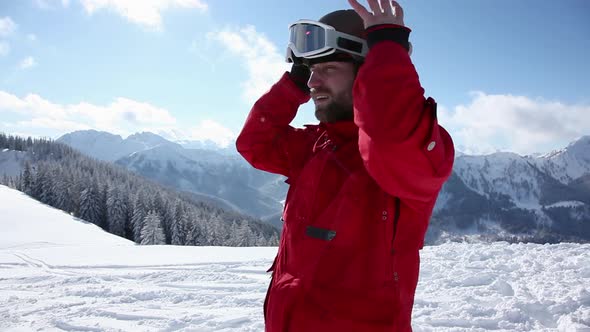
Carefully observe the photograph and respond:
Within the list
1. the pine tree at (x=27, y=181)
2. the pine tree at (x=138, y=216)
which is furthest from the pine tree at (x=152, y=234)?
the pine tree at (x=27, y=181)

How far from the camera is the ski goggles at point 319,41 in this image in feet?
5.27

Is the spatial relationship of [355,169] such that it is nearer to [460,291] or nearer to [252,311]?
[252,311]

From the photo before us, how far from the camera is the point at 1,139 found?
124562 mm

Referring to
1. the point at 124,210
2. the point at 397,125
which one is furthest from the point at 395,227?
the point at 124,210

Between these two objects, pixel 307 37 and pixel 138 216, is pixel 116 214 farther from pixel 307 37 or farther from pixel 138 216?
pixel 307 37

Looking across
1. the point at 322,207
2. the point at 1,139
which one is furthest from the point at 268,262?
the point at 1,139

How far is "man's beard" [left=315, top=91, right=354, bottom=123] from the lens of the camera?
65.5 inches

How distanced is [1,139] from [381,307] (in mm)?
159615

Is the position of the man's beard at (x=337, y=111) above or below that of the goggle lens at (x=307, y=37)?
below

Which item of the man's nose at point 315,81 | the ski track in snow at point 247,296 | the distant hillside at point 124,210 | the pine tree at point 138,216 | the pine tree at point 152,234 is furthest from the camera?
the distant hillside at point 124,210

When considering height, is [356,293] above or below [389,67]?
below

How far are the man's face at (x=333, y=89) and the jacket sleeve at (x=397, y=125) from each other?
352mm

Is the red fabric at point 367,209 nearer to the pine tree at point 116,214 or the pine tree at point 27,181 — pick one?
the pine tree at point 116,214

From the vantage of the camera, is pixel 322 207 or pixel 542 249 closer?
pixel 322 207
